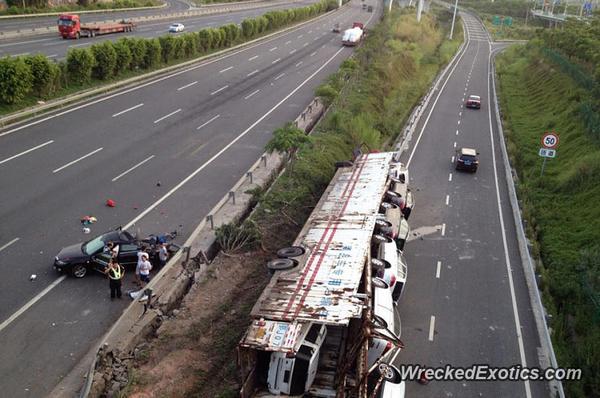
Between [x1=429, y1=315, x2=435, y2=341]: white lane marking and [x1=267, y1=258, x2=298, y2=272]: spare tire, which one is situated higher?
[x1=267, y1=258, x2=298, y2=272]: spare tire

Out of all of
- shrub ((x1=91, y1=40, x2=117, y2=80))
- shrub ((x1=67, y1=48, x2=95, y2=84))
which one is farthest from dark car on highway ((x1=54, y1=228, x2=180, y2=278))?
shrub ((x1=91, y1=40, x2=117, y2=80))

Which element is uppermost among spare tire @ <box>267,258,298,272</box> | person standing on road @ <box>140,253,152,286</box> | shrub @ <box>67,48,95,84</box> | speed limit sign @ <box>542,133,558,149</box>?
shrub @ <box>67,48,95,84</box>

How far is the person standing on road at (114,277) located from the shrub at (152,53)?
3075 centimetres

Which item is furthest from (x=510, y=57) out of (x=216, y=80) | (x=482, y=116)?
(x=216, y=80)

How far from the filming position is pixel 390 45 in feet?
208

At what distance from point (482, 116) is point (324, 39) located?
3538cm

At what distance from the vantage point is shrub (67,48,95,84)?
1395 inches

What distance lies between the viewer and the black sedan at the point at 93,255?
56.3ft

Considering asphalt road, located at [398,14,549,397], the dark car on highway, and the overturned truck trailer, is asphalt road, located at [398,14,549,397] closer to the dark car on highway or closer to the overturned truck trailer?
the overturned truck trailer

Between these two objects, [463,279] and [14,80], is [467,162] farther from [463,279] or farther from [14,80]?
[14,80]

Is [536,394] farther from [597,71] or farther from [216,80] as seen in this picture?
[216,80]

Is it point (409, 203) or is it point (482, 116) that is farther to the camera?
point (482, 116)

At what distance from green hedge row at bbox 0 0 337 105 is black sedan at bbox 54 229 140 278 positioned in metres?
17.2

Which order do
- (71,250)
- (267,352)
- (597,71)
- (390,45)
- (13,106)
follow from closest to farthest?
(267,352) < (71,250) < (13,106) < (597,71) < (390,45)
